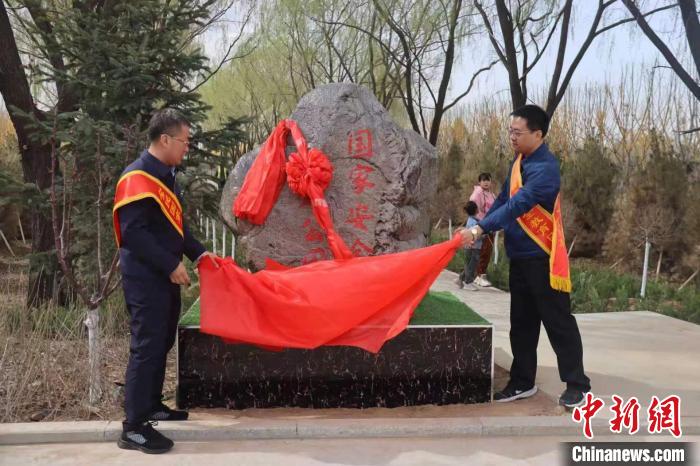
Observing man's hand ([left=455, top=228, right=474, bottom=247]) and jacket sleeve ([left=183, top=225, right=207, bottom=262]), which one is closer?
jacket sleeve ([left=183, top=225, right=207, bottom=262])

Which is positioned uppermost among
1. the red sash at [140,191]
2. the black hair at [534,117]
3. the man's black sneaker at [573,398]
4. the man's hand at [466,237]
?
the black hair at [534,117]

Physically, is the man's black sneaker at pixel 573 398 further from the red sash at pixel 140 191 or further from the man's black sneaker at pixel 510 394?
the red sash at pixel 140 191

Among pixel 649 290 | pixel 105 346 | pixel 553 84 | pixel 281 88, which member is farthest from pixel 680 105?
pixel 105 346

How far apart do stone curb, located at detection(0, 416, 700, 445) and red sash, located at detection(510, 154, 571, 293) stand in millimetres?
785

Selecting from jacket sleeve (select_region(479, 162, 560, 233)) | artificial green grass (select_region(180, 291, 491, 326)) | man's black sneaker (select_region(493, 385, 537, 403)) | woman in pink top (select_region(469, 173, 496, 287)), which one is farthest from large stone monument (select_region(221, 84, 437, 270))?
woman in pink top (select_region(469, 173, 496, 287))

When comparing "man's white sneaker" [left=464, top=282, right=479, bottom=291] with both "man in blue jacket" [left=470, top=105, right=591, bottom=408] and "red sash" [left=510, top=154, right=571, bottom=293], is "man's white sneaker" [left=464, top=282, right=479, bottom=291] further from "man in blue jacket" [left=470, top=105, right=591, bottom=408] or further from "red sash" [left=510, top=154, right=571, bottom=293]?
"red sash" [left=510, top=154, right=571, bottom=293]

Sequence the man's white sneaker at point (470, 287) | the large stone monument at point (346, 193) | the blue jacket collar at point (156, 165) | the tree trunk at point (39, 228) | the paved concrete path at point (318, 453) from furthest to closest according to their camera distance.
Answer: the man's white sneaker at point (470, 287)
the tree trunk at point (39, 228)
the large stone monument at point (346, 193)
the blue jacket collar at point (156, 165)
the paved concrete path at point (318, 453)

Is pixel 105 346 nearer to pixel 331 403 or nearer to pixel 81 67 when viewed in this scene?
pixel 331 403

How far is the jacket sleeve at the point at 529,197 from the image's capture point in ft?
12.2

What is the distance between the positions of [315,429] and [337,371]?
450 mm

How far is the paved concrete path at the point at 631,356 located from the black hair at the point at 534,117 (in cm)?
171

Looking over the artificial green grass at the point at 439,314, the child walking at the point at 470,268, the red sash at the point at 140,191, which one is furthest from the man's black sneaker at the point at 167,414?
the child walking at the point at 470,268

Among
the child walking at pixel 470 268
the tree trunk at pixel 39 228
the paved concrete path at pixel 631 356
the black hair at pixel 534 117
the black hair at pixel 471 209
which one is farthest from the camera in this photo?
the child walking at pixel 470 268

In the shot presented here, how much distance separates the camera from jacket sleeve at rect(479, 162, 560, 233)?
12.2 feet
